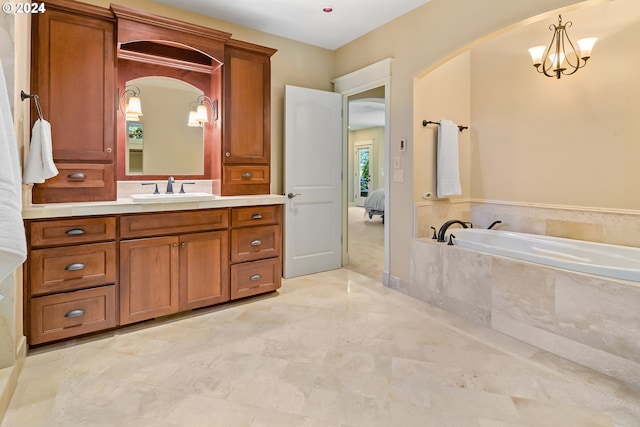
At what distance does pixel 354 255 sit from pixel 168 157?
2.73 meters

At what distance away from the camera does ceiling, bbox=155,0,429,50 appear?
303cm

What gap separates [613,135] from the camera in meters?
2.71

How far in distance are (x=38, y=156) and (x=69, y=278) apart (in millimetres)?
768

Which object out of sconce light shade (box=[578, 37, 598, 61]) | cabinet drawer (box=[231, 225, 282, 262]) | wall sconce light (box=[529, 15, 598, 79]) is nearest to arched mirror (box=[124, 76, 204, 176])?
cabinet drawer (box=[231, 225, 282, 262])

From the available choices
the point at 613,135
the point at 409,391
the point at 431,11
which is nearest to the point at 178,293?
the point at 409,391

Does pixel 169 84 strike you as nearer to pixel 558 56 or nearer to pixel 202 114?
pixel 202 114

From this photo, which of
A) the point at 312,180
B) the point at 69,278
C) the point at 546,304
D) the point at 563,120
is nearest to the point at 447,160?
the point at 563,120

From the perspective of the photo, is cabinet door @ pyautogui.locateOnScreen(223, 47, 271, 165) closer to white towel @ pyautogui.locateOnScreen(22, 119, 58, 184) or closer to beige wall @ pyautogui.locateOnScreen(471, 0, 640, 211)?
white towel @ pyautogui.locateOnScreen(22, 119, 58, 184)

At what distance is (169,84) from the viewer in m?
3.10

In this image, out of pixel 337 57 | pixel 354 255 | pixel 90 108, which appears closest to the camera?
pixel 90 108

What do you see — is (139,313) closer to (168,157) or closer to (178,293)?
(178,293)

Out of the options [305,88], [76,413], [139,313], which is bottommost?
[76,413]

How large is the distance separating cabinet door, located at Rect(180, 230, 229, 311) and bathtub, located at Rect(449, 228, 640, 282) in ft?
6.38

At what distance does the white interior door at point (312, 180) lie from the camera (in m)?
3.69
